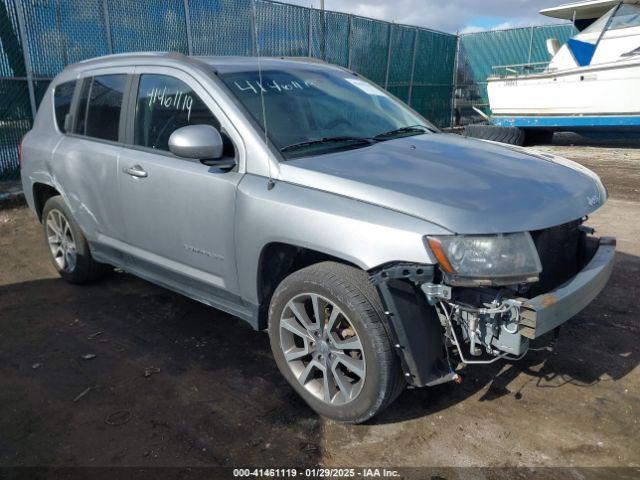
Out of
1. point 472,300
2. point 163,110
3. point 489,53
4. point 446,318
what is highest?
point 489,53

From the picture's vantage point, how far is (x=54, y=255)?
494 centimetres

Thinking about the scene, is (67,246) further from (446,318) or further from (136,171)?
(446,318)

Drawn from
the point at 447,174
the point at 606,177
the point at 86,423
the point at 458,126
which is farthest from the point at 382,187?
the point at 458,126

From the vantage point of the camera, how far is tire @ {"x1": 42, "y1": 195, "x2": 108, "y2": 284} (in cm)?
454

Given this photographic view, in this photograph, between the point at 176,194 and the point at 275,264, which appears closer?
the point at 275,264

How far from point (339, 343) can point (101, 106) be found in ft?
8.94

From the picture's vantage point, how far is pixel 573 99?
13.0 meters

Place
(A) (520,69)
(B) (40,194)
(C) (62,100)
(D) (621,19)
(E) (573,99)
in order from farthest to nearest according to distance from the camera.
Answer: (A) (520,69), (E) (573,99), (D) (621,19), (B) (40,194), (C) (62,100)

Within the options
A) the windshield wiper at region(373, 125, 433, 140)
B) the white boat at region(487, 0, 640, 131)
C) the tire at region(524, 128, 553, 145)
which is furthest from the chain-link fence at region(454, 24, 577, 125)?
→ the windshield wiper at region(373, 125, 433, 140)

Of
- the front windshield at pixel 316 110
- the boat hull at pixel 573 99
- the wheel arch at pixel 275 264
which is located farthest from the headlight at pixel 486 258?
the boat hull at pixel 573 99

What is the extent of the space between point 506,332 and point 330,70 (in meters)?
2.47

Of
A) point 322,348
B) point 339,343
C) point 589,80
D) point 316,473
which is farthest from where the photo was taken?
point 589,80

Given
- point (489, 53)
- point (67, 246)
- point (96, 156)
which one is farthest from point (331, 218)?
point (489, 53)

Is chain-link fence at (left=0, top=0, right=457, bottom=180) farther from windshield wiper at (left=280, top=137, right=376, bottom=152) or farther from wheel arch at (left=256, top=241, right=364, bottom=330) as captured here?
wheel arch at (left=256, top=241, right=364, bottom=330)
